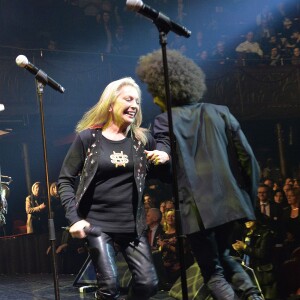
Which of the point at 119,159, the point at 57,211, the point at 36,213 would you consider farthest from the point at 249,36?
the point at 119,159

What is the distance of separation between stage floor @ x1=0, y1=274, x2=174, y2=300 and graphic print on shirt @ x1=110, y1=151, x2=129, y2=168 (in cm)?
329

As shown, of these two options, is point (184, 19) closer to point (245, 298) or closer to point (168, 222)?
point (168, 222)

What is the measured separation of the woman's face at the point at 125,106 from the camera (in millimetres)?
3600

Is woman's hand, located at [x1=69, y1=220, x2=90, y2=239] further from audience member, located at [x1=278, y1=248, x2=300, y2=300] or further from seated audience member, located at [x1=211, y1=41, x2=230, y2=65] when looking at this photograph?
seated audience member, located at [x1=211, y1=41, x2=230, y2=65]

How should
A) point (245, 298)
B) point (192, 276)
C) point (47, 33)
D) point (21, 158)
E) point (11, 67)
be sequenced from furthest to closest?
point (47, 33)
point (21, 158)
point (11, 67)
point (192, 276)
point (245, 298)

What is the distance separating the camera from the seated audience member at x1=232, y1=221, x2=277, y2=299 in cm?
595

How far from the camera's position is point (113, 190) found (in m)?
3.50

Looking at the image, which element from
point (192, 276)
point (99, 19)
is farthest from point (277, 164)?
point (192, 276)

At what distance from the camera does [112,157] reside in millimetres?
3529

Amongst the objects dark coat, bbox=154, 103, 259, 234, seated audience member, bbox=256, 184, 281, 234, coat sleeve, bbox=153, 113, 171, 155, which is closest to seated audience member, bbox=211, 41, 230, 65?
seated audience member, bbox=256, 184, 281, 234

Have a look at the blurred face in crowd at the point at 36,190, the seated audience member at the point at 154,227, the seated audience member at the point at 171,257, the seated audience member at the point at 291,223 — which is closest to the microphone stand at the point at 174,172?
the seated audience member at the point at 291,223

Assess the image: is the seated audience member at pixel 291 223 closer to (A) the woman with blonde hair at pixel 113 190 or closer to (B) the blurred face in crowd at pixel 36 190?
(A) the woman with blonde hair at pixel 113 190

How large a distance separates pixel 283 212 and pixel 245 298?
4075 millimetres

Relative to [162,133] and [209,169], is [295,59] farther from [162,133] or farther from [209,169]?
[209,169]
